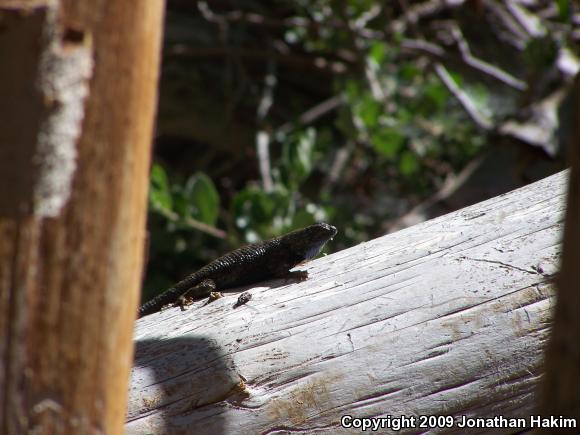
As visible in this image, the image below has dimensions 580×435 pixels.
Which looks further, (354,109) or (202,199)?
(354,109)

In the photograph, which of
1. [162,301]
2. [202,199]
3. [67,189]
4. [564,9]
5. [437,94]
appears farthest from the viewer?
[437,94]


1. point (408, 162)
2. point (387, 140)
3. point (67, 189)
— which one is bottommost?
point (408, 162)

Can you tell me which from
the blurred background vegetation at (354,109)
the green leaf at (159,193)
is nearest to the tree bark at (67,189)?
the green leaf at (159,193)

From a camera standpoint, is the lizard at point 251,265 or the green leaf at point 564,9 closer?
the lizard at point 251,265

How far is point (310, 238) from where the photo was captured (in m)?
3.56

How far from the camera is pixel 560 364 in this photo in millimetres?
1028

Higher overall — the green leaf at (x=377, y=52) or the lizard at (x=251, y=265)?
the lizard at (x=251, y=265)

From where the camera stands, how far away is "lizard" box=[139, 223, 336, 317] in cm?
313

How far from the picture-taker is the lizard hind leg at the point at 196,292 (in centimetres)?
292

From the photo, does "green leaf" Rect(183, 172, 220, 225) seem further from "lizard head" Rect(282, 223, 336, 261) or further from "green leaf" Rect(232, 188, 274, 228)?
"lizard head" Rect(282, 223, 336, 261)

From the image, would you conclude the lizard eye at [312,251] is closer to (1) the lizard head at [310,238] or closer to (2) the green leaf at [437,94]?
(1) the lizard head at [310,238]

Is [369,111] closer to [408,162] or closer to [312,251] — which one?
[408,162]

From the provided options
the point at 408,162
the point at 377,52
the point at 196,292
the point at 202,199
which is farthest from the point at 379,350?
the point at 377,52

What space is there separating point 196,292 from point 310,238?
Result: 2.40ft
